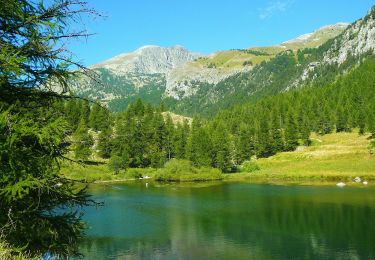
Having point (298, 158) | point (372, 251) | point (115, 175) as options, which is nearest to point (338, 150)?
point (298, 158)

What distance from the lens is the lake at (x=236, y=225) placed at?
3816cm

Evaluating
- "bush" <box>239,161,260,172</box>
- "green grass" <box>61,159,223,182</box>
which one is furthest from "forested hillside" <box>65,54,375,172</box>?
"bush" <box>239,161,260,172</box>

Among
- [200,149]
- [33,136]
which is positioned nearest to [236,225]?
[33,136]

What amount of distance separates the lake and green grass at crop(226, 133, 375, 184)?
18.8 metres

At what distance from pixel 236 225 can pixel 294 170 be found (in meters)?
61.1

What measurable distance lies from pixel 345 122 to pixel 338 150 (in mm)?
30493

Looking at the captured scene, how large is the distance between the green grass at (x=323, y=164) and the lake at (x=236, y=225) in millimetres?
18767

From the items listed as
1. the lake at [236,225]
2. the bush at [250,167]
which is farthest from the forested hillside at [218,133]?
the lake at [236,225]

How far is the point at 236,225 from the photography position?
1945 inches

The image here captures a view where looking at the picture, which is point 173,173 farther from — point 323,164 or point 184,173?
point 323,164

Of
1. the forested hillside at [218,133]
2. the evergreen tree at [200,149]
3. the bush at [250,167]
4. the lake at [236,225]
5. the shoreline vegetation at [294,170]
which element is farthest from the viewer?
the forested hillside at [218,133]

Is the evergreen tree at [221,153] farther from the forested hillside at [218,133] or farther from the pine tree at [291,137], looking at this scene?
the pine tree at [291,137]

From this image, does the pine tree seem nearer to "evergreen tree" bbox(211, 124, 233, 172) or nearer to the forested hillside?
the forested hillside

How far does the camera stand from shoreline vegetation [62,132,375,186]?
95.9 meters
